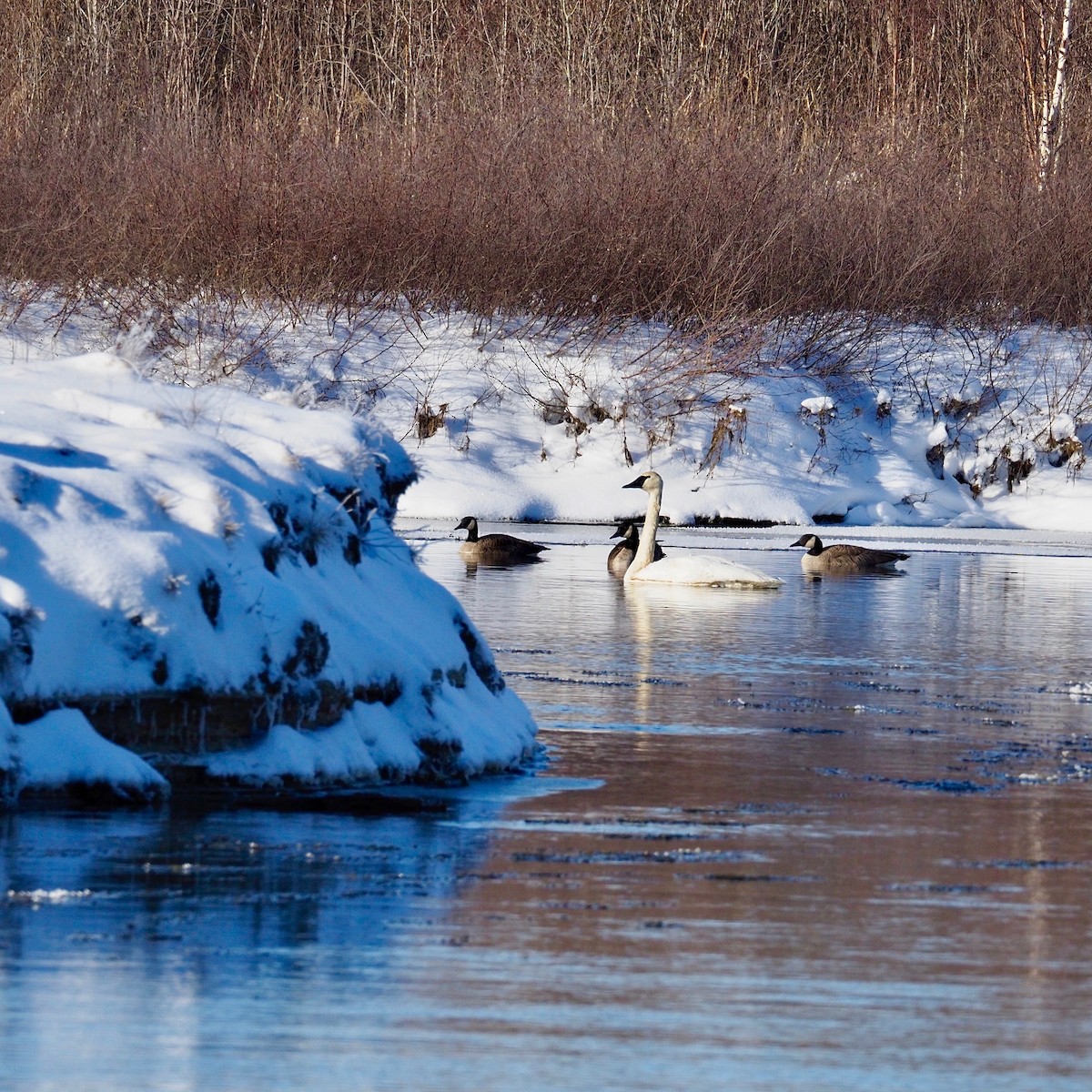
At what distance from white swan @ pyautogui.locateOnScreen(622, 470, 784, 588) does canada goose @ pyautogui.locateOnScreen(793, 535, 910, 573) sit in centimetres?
128

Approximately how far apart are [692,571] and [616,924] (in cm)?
1211

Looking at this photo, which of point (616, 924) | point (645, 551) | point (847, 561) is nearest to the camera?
point (616, 924)

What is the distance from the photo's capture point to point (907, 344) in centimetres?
3072

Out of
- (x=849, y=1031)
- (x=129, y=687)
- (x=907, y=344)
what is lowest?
(x=849, y=1031)

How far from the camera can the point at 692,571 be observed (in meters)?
17.2

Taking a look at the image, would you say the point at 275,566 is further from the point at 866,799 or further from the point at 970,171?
the point at 970,171

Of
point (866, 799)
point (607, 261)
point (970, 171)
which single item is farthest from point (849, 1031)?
point (970, 171)

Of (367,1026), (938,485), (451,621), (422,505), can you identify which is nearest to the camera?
(367,1026)

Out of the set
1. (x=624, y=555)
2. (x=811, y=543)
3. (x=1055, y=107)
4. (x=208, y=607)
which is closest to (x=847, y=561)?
(x=811, y=543)

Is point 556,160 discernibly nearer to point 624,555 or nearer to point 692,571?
point 624,555

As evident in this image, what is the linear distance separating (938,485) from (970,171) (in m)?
7.58

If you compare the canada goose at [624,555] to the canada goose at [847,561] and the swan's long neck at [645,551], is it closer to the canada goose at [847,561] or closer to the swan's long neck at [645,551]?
the swan's long neck at [645,551]

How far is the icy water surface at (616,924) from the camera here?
398cm

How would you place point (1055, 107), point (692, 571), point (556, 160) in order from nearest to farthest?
1. point (692, 571)
2. point (556, 160)
3. point (1055, 107)
